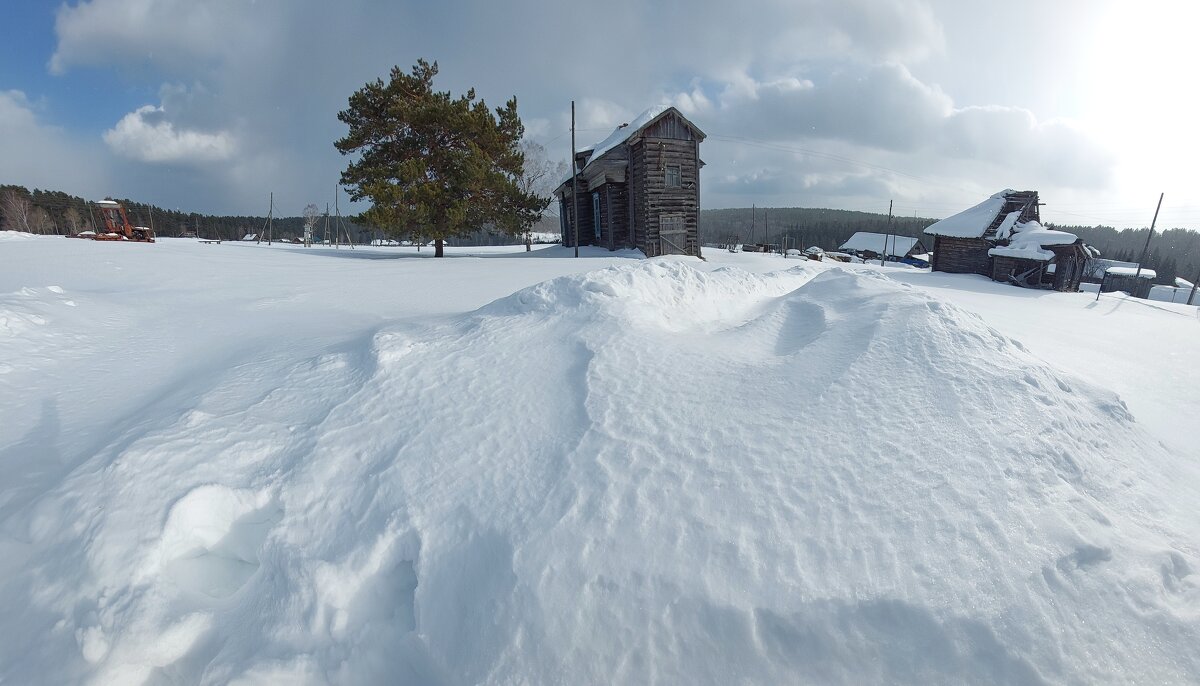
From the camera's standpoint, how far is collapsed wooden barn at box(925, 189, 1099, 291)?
2206cm

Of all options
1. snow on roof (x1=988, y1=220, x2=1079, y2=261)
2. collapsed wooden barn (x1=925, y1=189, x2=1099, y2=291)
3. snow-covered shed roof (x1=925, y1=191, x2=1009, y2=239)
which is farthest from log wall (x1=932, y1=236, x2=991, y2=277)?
snow on roof (x1=988, y1=220, x2=1079, y2=261)

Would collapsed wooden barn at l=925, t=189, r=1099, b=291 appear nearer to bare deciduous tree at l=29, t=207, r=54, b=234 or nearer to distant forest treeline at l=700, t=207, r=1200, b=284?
distant forest treeline at l=700, t=207, r=1200, b=284

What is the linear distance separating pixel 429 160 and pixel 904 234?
101594 mm

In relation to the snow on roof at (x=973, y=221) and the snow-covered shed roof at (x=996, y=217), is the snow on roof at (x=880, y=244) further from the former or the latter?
the snow-covered shed roof at (x=996, y=217)

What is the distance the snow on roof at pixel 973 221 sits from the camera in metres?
25.0

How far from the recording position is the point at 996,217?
2509 centimetres

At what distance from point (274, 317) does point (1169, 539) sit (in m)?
8.79

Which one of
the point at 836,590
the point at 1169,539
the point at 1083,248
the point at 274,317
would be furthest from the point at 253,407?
the point at 1083,248

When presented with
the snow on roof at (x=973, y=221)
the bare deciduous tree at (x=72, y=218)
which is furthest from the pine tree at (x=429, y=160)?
the bare deciduous tree at (x=72, y=218)

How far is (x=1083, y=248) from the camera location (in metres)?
22.5

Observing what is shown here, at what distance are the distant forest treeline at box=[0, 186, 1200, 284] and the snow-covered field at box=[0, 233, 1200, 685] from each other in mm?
29531

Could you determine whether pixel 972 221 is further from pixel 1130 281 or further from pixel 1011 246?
pixel 1130 281

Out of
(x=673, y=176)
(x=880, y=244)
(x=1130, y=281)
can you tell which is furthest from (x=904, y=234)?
(x=673, y=176)

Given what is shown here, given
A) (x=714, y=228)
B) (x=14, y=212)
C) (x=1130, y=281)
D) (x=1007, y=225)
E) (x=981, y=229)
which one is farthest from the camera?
(x=714, y=228)
